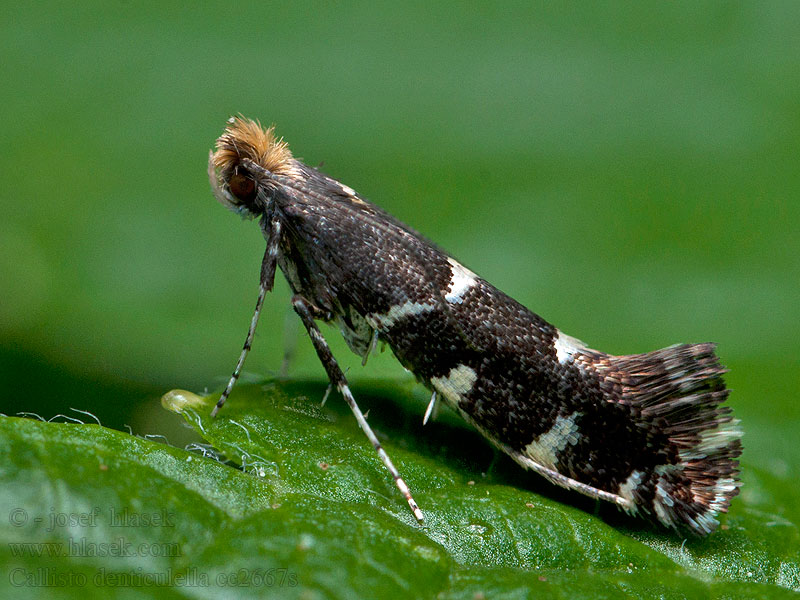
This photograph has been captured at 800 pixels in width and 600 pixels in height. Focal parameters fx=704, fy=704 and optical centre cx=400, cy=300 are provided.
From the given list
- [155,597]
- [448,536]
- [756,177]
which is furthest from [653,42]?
[155,597]

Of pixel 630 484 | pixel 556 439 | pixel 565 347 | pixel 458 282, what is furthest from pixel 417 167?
pixel 630 484

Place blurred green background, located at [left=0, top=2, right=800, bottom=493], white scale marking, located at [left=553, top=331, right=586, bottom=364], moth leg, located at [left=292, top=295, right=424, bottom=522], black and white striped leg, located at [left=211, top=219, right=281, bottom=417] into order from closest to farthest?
moth leg, located at [left=292, top=295, right=424, bottom=522] < white scale marking, located at [left=553, top=331, right=586, bottom=364] < black and white striped leg, located at [left=211, top=219, right=281, bottom=417] < blurred green background, located at [left=0, top=2, right=800, bottom=493]

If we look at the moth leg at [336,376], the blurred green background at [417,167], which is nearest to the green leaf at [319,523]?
the moth leg at [336,376]

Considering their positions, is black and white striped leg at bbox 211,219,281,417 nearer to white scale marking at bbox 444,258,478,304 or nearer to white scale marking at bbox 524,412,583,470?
white scale marking at bbox 444,258,478,304

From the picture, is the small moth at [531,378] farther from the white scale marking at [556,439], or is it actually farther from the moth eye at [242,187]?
the moth eye at [242,187]

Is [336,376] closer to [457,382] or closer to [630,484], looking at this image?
[457,382]

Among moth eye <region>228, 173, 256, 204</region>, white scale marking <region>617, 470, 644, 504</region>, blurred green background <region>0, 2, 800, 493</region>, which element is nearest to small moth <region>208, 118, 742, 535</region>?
white scale marking <region>617, 470, 644, 504</region>
